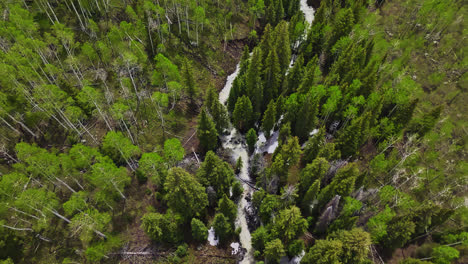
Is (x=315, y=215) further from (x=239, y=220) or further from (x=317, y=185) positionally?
(x=239, y=220)

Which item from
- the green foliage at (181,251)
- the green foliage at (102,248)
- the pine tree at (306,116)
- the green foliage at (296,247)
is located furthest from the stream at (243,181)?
the green foliage at (102,248)

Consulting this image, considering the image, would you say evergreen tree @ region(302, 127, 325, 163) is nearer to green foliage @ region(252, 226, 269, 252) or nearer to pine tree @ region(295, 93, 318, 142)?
pine tree @ region(295, 93, 318, 142)

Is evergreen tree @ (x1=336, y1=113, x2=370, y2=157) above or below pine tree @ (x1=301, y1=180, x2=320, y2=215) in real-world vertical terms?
above

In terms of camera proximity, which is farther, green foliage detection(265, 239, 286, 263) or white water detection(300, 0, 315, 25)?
white water detection(300, 0, 315, 25)

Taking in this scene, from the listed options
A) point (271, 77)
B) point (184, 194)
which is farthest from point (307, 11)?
point (184, 194)

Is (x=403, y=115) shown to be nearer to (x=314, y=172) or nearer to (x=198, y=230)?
(x=314, y=172)

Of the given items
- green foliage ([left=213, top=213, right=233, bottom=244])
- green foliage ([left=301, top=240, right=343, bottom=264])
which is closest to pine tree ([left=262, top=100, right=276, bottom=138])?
green foliage ([left=213, top=213, right=233, bottom=244])

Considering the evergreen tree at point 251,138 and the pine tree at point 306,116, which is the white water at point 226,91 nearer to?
the evergreen tree at point 251,138
